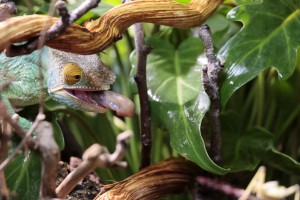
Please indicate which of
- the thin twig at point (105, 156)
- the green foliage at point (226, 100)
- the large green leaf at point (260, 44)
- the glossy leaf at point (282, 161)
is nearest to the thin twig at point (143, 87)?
the green foliage at point (226, 100)

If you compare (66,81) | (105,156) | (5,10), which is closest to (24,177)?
(66,81)

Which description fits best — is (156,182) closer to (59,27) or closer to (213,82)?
(213,82)

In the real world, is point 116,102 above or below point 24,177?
above

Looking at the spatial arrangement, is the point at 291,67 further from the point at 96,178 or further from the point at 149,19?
the point at 96,178

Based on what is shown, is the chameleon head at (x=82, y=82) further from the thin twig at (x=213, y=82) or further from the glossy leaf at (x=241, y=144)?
the glossy leaf at (x=241, y=144)

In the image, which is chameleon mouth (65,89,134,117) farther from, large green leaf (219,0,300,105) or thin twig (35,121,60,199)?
thin twig (35,121,60,199)

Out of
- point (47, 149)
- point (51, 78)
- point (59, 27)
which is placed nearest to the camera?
point (47, 149)
